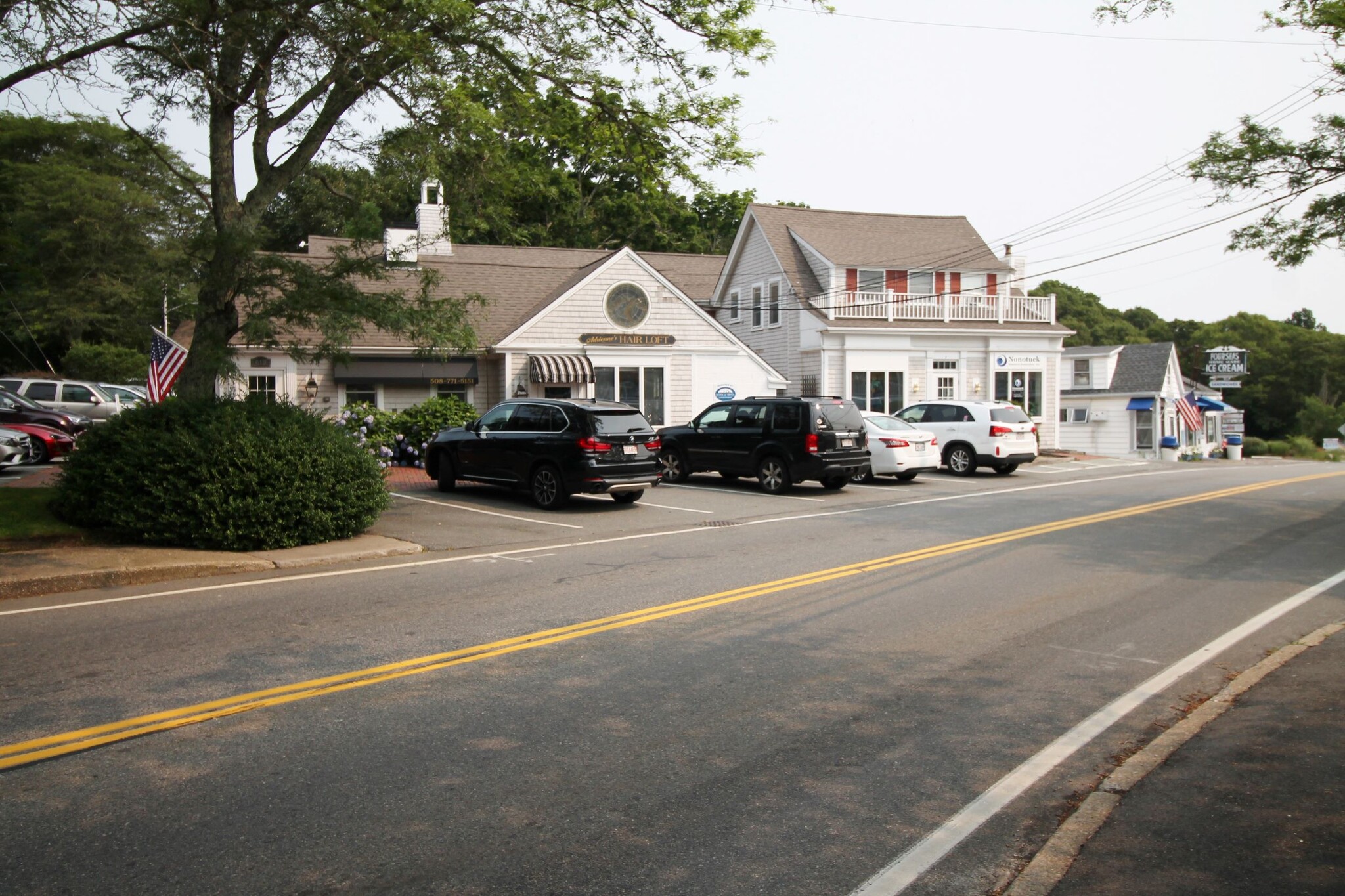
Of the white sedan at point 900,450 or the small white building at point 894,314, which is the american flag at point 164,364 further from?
the small white building at point 894,314

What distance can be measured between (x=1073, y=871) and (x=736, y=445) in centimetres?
1678

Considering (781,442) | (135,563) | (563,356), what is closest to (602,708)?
(135,563)

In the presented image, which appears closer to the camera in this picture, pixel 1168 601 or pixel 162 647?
pixel 162 647

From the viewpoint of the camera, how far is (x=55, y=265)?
4875 centimetres

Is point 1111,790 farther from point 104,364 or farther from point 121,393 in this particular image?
point 104,364

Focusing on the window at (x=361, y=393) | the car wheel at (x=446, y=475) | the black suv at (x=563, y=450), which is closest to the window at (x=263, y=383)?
the window at (x=361, y=393)

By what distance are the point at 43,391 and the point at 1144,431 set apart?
46.2 meters

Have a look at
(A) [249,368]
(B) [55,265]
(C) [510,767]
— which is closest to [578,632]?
(C) [510,767]

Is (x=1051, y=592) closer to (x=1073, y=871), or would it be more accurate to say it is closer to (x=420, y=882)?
(x=1073, y=871)

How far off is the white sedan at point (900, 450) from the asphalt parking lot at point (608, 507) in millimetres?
381

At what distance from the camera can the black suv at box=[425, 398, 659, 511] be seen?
17000mm

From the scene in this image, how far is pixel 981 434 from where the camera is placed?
2489 cm

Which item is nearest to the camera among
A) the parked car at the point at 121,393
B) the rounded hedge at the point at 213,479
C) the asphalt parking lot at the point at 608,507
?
the rounded hedge at the point at 213,479

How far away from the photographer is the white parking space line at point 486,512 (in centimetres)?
1578
